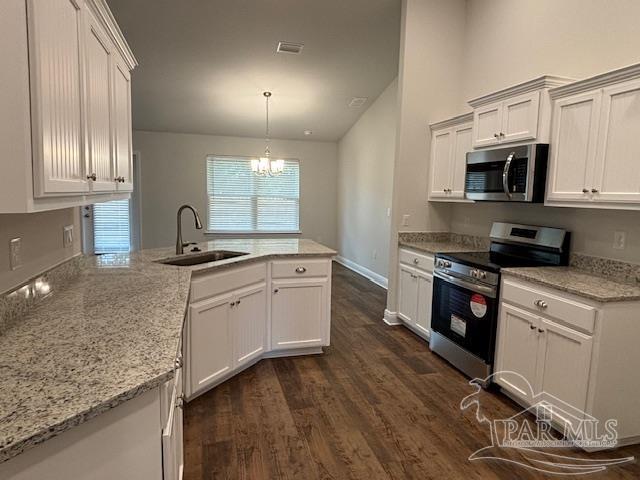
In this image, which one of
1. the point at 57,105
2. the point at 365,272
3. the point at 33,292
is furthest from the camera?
the point at 365,272

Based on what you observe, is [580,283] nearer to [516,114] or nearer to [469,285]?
[469,285]

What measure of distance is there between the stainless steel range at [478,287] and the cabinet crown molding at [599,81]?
0.97 meters

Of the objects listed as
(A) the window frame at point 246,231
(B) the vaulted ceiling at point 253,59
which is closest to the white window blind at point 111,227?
(A) the window frame at point 246,231

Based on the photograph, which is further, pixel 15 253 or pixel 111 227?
pixel 111 227

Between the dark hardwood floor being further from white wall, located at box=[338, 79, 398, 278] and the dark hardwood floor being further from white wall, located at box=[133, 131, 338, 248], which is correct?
white wall, located at box=[133, 131, 338, 248]

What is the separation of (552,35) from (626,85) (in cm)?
117

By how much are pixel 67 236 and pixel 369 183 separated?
16.3ft

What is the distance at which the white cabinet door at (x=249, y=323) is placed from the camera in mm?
A: 2879

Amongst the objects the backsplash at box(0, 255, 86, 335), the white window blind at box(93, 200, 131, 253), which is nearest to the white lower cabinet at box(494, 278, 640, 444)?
the backsplash at box(0, 255, 86, 335)

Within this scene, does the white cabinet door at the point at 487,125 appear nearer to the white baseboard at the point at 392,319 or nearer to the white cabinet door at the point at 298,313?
the white cabinet door at the point at 298,313

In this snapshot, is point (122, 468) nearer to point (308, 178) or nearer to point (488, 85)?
point (488, 85)

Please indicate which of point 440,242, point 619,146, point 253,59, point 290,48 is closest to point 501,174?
point 619,146

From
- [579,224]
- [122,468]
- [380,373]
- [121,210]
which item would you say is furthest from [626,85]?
[121,210]

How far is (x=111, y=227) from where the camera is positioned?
23.7ft
